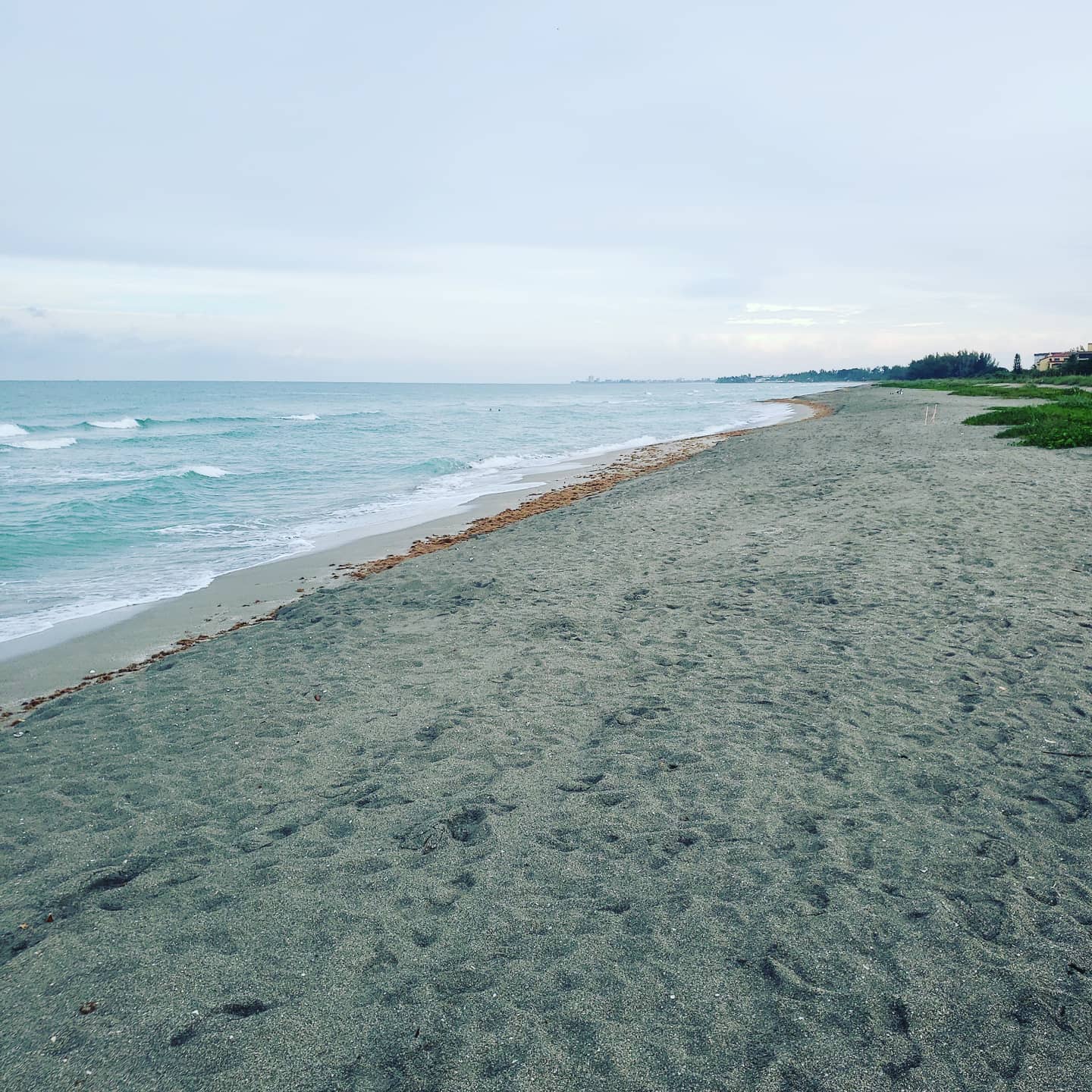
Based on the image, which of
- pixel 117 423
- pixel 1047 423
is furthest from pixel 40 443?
pixel 1047 423

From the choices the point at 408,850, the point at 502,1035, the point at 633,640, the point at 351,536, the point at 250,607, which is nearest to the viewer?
the point at 502,1035

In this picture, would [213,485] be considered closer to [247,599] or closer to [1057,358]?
[247,599]

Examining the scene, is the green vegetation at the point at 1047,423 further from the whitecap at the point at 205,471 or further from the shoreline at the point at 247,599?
the whitecap at the point at 205,471

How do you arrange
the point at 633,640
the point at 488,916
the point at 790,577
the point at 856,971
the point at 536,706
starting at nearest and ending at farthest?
the point at 856,971, the point at 488,916, the point at 536,706, the point at 633,640, the point at 790,577

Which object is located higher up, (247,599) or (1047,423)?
(1047,423)

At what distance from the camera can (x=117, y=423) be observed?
188ft

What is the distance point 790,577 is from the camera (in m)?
9.05

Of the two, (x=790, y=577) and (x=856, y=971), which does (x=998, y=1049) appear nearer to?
(x=856, y=971)

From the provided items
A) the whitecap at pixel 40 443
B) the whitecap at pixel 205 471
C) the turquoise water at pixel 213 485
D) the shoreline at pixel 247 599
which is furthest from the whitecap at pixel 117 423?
the shoreline at pixel 247 599

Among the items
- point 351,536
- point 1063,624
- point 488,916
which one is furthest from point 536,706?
point 351,536

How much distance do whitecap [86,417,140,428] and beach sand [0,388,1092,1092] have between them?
189 ft

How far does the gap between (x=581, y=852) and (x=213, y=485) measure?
957 inches

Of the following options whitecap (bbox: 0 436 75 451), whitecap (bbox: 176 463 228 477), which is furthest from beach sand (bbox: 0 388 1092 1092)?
whitecap (bbox: 0 436 75 451)

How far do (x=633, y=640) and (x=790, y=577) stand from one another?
2793mm
